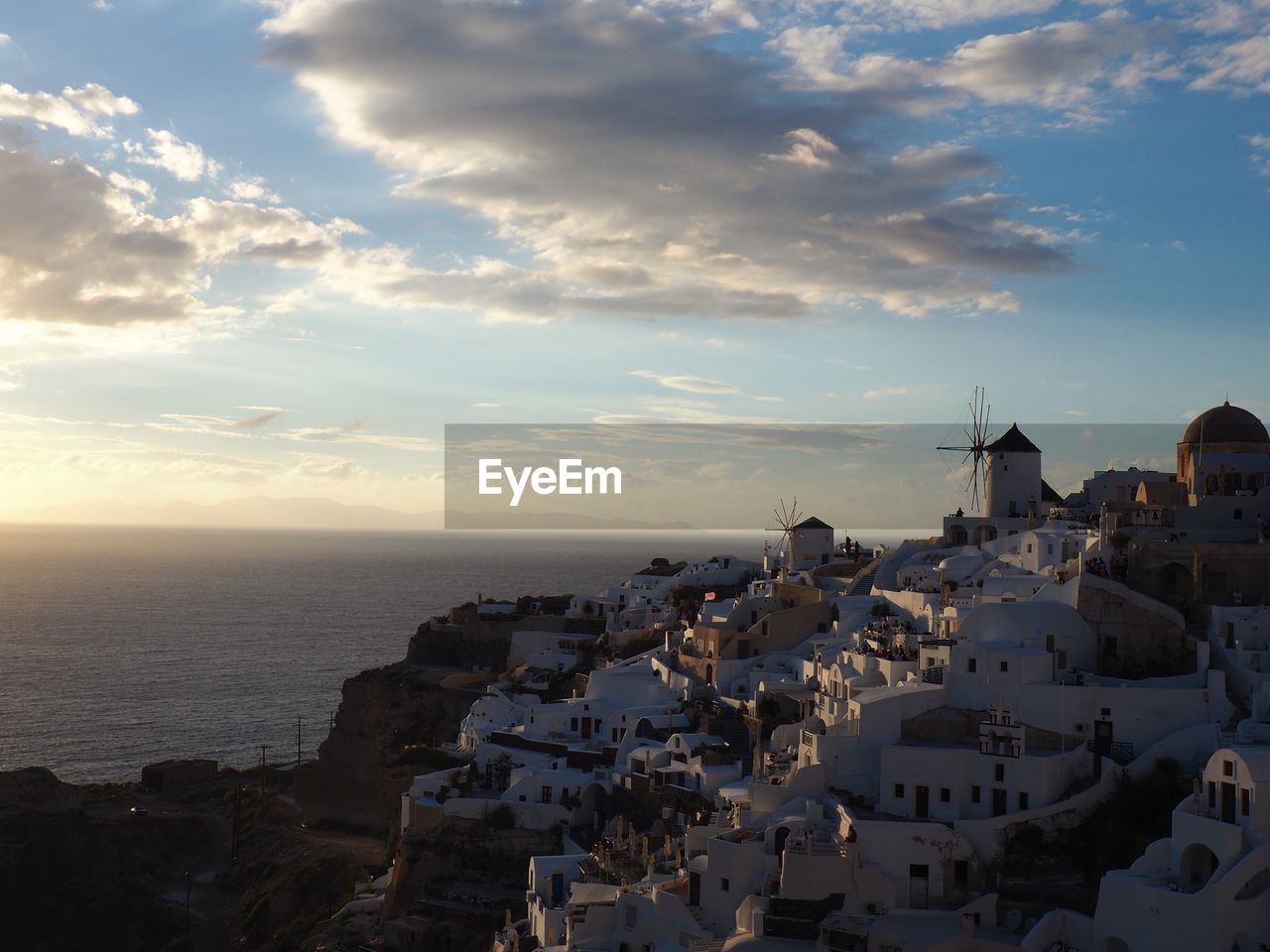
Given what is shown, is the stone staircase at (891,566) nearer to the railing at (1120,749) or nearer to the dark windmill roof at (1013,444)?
the dark windmill roof at (1013,444)

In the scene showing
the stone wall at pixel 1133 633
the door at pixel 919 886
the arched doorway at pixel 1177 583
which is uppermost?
the arched doorway at pixel 1177 583

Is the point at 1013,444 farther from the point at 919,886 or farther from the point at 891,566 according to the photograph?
the point at 919,886

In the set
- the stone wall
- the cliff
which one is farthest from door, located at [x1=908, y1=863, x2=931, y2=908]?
the cliff

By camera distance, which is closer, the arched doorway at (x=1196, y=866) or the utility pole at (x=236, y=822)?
the arched doorway at (x=1196, y=866)

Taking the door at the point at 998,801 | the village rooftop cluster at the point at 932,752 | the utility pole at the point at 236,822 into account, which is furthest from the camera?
the utility pole at the point at 236,822

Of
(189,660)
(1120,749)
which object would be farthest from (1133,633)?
(189,660)

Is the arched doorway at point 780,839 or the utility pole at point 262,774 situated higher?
the arched doorway at point 780,839

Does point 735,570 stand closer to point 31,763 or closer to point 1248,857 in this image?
point 31,763

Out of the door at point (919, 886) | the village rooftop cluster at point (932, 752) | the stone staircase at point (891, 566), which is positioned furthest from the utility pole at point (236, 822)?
the door at point (919, 886)
